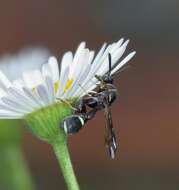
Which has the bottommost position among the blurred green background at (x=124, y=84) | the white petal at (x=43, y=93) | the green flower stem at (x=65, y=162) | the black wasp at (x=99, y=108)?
the blurred green background at (x=124, y=84)

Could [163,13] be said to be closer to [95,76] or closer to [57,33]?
[57,33]

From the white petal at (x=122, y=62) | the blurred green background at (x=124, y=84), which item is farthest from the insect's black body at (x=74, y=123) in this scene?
the blurred green background at (x=124, y=84)

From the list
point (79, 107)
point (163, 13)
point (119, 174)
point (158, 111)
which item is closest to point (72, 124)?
point (79, 107)

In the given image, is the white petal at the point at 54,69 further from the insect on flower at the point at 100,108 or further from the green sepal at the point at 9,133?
the green sepal at the point at 9,133

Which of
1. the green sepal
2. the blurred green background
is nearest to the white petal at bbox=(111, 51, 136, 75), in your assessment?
the green sepal

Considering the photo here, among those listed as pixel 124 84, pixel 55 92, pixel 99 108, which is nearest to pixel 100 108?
pixel 99 108
